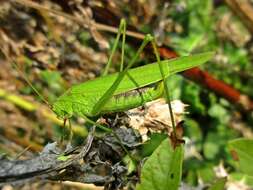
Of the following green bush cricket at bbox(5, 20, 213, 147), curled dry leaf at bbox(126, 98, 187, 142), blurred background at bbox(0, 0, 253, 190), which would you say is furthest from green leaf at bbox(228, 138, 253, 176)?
blurred background at bbox(0, 0, 253, 190)

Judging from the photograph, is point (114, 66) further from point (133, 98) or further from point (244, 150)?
point (244, 150)

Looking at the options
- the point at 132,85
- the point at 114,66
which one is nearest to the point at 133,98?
A: the point at 132,85

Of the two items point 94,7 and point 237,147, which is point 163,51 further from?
point 237,147

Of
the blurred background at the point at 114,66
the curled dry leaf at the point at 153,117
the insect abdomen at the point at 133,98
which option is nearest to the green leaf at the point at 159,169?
the curled dry leaf at the point at 153,117

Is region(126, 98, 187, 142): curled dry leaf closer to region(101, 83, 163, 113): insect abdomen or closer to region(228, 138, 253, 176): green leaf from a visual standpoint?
region(101, 83, 163, 113): insect abdomen

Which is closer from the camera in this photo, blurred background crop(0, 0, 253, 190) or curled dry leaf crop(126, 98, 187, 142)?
curled dry leaf crop(126, 98, 187, 142)

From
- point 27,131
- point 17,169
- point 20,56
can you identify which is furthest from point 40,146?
point 17,169
